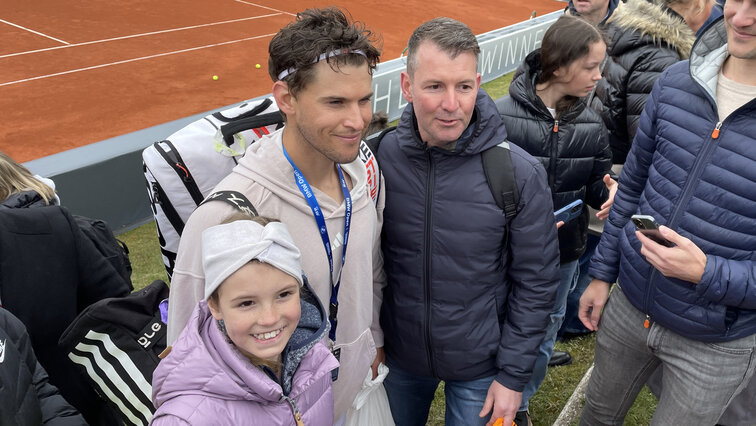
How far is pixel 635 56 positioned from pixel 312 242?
2.69m

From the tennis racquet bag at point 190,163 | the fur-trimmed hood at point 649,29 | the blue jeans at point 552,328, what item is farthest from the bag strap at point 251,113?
the fur-trimmed hood at point 649,29

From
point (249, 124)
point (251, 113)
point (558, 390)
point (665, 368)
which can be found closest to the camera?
point (665, 368)

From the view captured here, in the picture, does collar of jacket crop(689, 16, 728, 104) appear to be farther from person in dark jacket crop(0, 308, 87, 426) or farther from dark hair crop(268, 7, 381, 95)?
person in dark jacket crop(0, 308, 87, 426)

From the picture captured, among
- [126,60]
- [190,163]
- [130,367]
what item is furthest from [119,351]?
[126,60]

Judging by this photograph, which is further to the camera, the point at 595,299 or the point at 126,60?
the point at 126,60

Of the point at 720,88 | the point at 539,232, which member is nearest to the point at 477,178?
the point at 539,232

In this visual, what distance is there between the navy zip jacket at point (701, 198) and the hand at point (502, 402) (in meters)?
0.64

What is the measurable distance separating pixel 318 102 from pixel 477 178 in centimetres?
71

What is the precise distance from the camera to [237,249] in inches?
71.4

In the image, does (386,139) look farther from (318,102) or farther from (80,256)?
(80,256)

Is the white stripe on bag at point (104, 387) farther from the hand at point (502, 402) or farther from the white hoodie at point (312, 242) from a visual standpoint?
the hand at point (502, 402)

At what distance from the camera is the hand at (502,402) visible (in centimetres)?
254

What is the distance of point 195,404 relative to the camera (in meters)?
1.73

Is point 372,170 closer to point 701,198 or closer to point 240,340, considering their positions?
point 240,340
